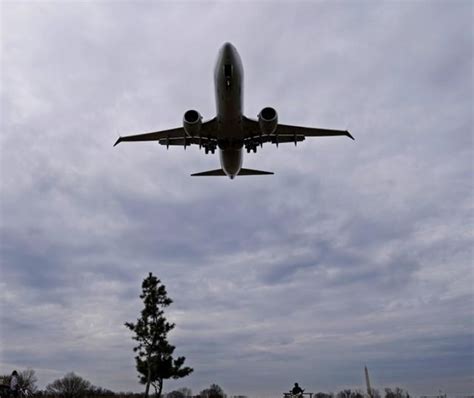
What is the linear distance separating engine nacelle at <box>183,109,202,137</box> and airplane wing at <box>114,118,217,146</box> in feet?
7.58

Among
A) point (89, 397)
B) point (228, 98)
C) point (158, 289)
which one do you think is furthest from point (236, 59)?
point (89, 397)

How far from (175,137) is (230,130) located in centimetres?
653

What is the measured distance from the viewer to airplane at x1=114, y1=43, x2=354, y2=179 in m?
24.9

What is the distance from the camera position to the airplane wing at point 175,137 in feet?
103

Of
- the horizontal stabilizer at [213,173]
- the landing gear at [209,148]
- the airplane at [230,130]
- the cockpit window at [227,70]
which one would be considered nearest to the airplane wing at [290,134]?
the airplane at [230,130]

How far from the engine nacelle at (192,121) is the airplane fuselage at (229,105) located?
1.36 m

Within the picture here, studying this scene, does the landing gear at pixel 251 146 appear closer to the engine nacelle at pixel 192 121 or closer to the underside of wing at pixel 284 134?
the underside of wing at pixel 284 134

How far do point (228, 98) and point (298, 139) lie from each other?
10.00 metres

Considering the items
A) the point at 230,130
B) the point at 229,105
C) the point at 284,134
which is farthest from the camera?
the point at 284,134

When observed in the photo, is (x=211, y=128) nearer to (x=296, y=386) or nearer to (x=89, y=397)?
(x=296, y=386)

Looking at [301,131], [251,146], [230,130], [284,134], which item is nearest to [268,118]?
[230,130]

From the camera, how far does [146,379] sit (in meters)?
39.8

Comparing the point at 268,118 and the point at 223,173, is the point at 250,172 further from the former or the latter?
the point at 268,118

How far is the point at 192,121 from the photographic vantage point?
2816 centimetres
